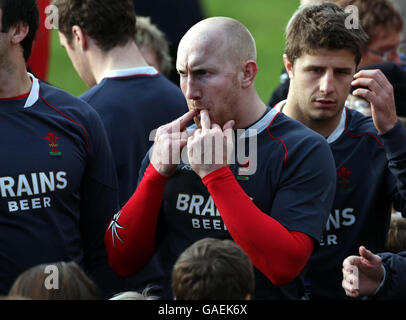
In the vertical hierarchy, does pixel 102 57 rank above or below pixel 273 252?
above

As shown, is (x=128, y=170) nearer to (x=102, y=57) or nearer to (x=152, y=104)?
(x=152, y=104)

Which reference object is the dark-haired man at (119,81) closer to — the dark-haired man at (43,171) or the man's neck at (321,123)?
the dark-haired man at (43,171)

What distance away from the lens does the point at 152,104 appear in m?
4.49

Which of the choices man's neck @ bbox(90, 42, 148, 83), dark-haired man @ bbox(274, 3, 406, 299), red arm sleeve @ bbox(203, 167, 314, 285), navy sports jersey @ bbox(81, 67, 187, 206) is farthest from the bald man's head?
man's neck @ bbox(90, 42, 148, 83)

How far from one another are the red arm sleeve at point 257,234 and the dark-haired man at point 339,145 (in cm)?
65

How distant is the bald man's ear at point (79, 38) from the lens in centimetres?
457

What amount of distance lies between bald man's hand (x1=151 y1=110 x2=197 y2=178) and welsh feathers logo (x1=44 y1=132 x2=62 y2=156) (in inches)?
16.2

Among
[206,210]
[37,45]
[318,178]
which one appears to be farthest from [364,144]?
[37,45]

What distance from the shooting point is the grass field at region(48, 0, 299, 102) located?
13859mm

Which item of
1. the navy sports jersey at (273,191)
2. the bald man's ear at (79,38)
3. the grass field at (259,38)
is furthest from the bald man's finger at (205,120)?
the grass field at (259,38)

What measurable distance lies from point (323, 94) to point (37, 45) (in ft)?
19.3

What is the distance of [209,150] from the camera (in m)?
3.12

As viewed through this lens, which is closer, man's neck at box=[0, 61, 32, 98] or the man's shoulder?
man's neck at box=[0, 61, 32, 98]

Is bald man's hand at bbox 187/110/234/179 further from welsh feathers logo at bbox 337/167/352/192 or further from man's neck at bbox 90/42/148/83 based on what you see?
man's neck at bbox 90/42/148/83
